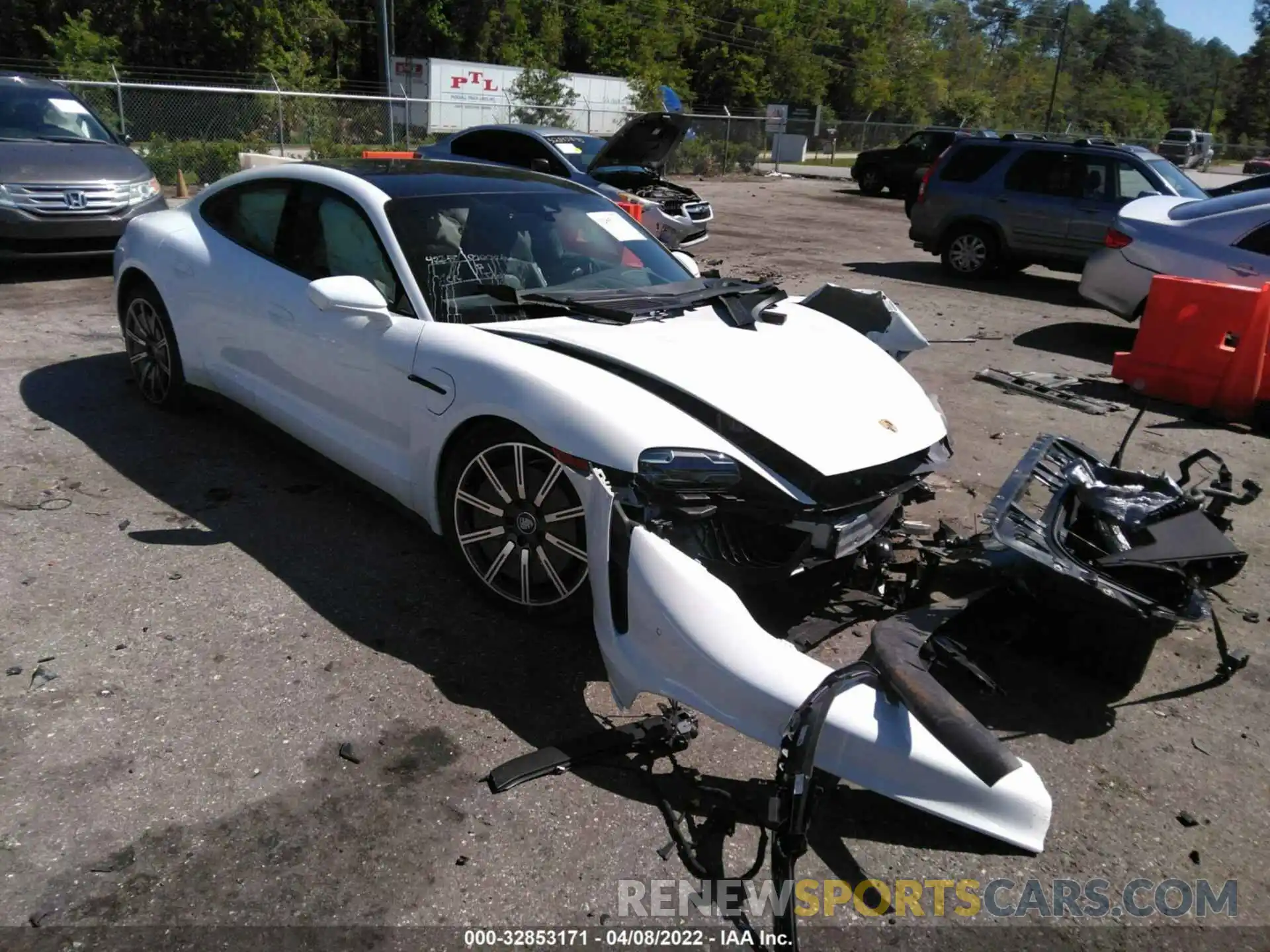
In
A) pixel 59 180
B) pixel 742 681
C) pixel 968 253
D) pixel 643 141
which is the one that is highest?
pixel 643 141

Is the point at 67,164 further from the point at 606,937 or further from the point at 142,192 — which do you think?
the point at 606,937

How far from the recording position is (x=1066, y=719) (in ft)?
11.4

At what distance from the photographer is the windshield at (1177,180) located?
38.0 feet

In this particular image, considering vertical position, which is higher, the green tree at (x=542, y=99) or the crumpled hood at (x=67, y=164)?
the green tree at (x=542, y=99)

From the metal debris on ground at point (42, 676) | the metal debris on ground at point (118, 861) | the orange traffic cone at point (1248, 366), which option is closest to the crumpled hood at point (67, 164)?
the metal debris on ground at point (42, 676)

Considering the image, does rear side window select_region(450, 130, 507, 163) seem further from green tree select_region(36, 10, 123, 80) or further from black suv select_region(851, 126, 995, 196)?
green tree select_region(36, 10, 123, 80)

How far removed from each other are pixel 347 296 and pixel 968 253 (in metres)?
10.6

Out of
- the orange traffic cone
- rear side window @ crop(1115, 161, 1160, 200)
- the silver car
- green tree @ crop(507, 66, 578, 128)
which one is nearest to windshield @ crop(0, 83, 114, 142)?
the silver car

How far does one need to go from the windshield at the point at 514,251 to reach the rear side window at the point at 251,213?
0.88m

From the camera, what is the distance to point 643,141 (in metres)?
12.7

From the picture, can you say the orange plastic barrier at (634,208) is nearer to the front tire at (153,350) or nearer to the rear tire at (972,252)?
the rear tire at (972,252)

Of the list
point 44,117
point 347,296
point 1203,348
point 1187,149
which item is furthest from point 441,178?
point 1187,149

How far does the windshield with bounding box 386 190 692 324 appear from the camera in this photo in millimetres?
4180

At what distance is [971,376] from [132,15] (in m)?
39.6
